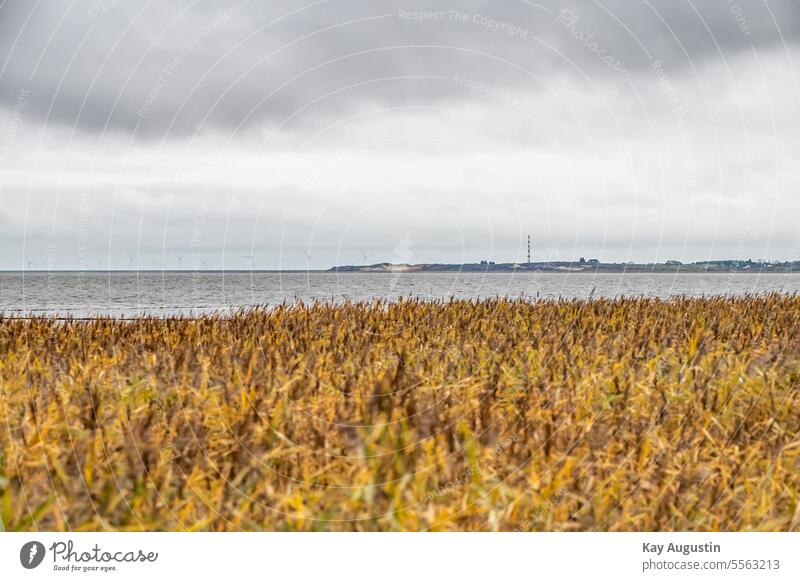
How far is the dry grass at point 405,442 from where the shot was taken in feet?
12.6

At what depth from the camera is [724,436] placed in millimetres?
4914

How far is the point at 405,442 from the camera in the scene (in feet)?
14.6

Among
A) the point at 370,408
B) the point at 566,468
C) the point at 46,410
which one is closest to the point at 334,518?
the point at 370,408

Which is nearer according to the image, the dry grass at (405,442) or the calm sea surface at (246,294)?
the dry grass at (405,442)

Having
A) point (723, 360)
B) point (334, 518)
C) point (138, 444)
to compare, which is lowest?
point (334, 518)

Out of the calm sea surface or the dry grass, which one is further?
the calm sea surface

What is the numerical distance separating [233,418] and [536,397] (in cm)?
236

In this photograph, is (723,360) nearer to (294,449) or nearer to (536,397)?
(536,397)

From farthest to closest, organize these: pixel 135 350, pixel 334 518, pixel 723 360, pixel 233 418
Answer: pixel 135 350 < pixel 723 360 < pixel 233 418 < pixel 334 518

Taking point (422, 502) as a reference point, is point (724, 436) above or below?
above

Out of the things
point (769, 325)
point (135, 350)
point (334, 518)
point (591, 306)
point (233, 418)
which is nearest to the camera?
point (334, 518)

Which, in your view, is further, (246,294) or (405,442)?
(246,294)

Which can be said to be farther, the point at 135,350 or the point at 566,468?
the point at 135,350

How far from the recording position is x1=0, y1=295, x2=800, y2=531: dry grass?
385cm
